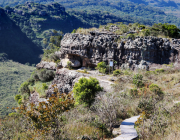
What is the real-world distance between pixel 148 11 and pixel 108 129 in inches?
5828

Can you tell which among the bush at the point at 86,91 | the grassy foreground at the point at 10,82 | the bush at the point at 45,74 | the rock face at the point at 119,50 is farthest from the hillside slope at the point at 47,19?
the bush at the point at 86,91

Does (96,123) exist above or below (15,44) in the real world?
below

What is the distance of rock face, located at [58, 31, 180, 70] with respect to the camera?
542 inches

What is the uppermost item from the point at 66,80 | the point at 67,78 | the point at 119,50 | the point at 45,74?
the point at 119,50

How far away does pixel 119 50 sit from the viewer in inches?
597

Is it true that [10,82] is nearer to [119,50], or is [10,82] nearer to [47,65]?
[47,65]

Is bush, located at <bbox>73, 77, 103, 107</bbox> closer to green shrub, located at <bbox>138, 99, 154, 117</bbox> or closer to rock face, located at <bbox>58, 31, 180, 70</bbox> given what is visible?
green shrub, located at <bbox>138, 99, 154, 117</bbox>

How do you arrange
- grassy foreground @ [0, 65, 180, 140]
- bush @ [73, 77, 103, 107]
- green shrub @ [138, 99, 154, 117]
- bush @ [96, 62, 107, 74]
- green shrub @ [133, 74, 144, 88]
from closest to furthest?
grassy foreground @ [0, 65, 180, 140]
green shrub @ [138, 99, 154, 117]
bush @ [73, 77, 103, 107]
green shrub @ [133, 74, 144, 88]
bush @ [96, 62, 107, 74]

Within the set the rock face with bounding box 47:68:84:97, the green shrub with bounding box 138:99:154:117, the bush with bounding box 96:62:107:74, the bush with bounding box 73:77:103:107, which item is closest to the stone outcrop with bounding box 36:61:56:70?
the rock face with bounding box 47:68:84:97

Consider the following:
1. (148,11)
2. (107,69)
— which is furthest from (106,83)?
(148,11)

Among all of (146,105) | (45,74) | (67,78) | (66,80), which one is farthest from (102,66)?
(146,105)

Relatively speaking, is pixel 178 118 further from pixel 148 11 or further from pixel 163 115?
pixel 148 11

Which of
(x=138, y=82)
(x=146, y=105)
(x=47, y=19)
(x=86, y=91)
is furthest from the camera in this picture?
(x=47, y=19)

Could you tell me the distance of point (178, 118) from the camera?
15.2ft
